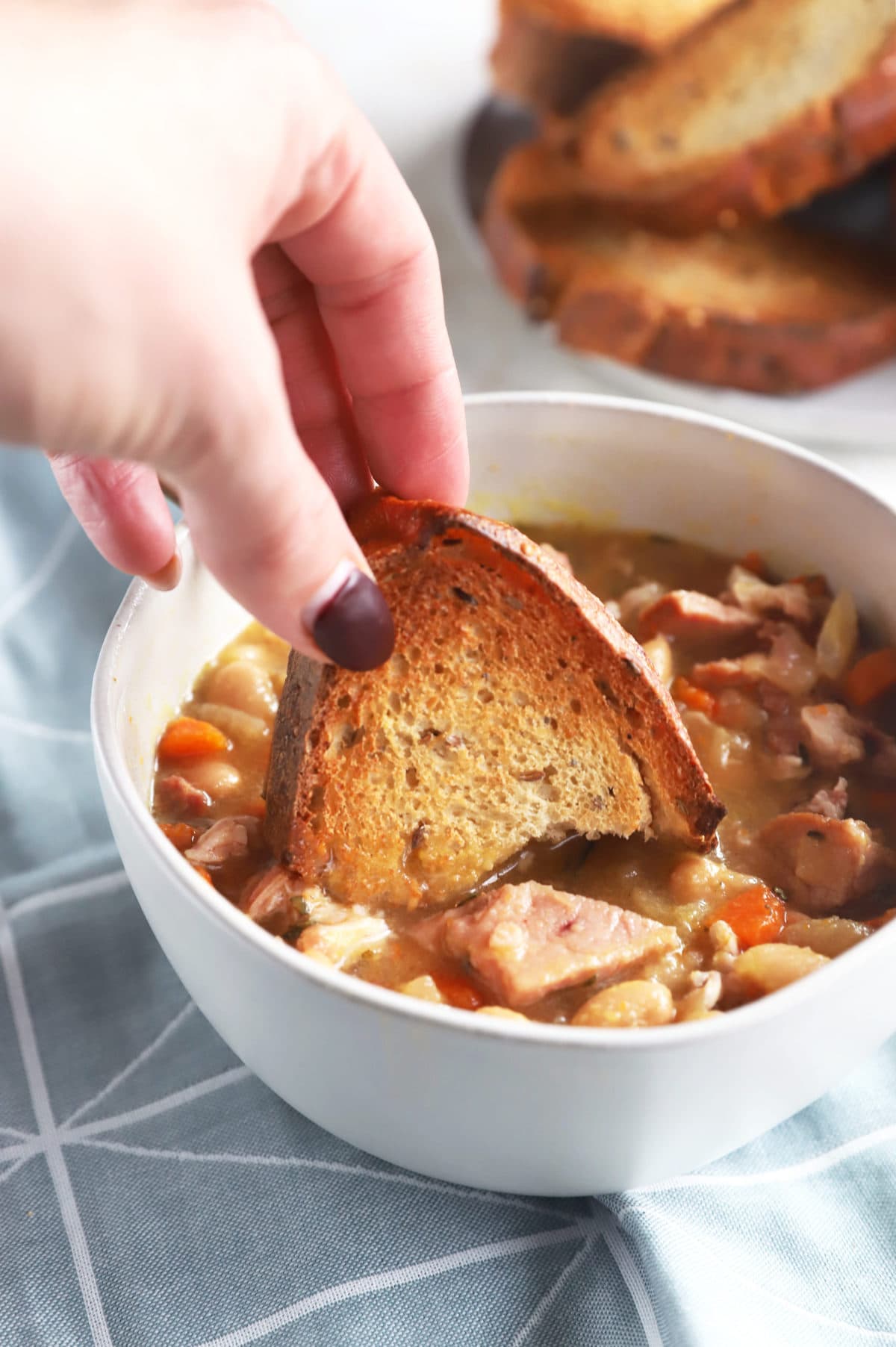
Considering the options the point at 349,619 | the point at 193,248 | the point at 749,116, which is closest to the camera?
the point at 193,248

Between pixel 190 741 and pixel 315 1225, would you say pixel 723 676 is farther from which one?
pixel 315 1225

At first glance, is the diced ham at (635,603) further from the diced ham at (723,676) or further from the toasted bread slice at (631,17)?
the toasted bread slice at (631,17)

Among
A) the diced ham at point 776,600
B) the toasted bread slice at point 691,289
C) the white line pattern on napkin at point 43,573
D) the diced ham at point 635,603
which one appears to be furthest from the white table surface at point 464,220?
the white line pattern on napkin at point 43,573

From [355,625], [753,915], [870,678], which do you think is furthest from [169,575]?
[870,678]

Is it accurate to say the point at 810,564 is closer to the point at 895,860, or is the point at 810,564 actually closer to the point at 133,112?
the point at 895,860

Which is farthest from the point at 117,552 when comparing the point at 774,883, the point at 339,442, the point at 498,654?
the point at 774,883

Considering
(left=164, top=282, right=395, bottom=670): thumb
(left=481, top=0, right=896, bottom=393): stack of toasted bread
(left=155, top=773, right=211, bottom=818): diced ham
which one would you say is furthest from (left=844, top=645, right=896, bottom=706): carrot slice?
(left=481, top=0, right=896, bottom=393): stack of toasted bread
